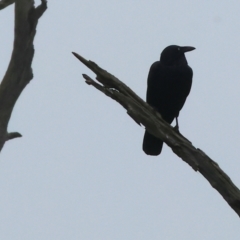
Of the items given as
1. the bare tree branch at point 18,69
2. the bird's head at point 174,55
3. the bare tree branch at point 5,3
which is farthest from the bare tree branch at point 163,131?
the bird's head at point 174,55

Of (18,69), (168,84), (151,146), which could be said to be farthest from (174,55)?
(18,69)

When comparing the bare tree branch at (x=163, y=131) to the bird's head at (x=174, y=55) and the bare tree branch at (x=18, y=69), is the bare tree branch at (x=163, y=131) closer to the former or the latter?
the bare tree branch at (x=18, y=69)

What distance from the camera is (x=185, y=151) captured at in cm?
440

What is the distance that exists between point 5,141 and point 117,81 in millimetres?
1035

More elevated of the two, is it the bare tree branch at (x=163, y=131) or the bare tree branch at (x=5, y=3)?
the bare tree branch at (x=5, y=3)

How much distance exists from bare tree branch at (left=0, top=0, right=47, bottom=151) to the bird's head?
362cm

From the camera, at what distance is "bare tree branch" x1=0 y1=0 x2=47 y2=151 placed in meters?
4.10

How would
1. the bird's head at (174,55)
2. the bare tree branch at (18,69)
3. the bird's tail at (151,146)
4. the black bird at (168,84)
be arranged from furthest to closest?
the bird's tail at (151,146), the bird's head at (174,55), the black bird at (168,84), the bare tree branch at (18,69)

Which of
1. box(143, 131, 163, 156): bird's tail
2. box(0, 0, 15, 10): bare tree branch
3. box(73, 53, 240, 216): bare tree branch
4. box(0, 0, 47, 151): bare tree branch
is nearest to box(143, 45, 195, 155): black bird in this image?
box(143, 131, 163, 156): bird's tail

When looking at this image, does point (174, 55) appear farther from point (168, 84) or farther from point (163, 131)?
point (163, 131)

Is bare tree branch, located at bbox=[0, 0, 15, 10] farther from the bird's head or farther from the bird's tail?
the bird's tail

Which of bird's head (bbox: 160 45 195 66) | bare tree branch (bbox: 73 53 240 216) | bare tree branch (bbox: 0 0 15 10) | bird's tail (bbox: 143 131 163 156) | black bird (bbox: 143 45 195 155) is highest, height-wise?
bird's head (bbox: 160 45 195 66)

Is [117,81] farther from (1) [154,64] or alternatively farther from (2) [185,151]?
(1) [154,64]

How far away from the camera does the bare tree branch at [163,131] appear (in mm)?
4148
